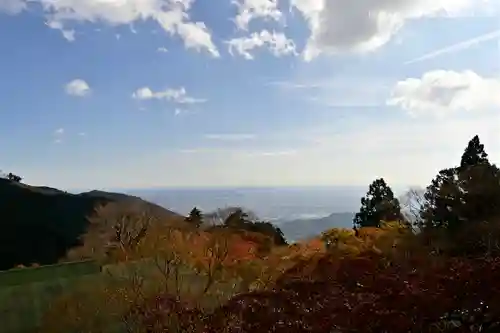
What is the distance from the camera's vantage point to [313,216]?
27.8m

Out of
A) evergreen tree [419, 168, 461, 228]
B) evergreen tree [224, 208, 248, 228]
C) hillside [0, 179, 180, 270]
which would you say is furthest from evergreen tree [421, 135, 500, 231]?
hillside [0, 179, 180, 270]

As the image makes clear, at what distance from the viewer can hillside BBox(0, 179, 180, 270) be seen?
1147 inches

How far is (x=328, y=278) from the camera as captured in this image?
4.77 m

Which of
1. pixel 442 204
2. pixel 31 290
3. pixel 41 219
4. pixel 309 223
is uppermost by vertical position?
pixel 442 204

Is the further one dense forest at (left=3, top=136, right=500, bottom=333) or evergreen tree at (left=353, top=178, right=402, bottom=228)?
evergreen tree at (left=353, top=178, right=402, bottom=228)

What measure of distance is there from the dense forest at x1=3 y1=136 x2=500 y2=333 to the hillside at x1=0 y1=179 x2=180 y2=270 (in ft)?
32.2

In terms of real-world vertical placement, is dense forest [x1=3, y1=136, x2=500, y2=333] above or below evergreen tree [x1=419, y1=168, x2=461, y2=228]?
below

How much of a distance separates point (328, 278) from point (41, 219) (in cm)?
2996

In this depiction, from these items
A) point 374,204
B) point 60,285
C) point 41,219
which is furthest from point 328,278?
point 41,219

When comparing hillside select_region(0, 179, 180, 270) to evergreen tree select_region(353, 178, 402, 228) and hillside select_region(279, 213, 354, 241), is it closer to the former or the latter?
hillside select_region(279, 213, 354, 241)

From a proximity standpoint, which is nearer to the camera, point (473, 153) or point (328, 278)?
point (328, 278)

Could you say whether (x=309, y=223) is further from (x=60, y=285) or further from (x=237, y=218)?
(x=60, y=285)

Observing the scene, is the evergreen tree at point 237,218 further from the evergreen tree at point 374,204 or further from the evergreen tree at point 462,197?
the evergreen tree at point 462,197

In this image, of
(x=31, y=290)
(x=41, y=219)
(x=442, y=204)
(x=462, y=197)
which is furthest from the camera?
(x=41, y=219)
